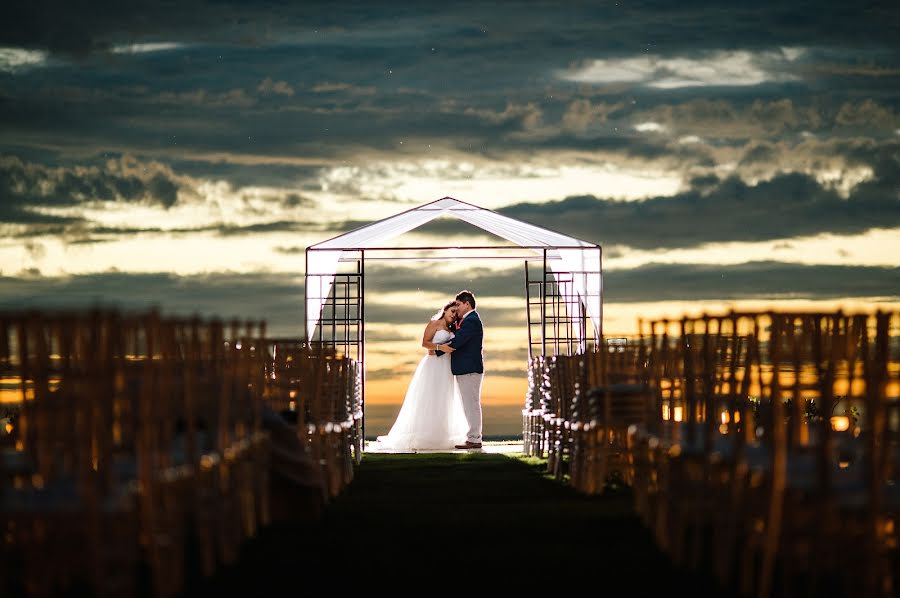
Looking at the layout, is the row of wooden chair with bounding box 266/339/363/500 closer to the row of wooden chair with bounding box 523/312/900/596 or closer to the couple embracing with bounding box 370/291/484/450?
the row of wooden chair with bounding box 523/312/900/596

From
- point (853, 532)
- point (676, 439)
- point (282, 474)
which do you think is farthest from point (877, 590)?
point (282, 474)

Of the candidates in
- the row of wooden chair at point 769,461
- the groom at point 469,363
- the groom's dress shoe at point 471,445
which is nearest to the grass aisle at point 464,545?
the row of wooden chair at point 769,461

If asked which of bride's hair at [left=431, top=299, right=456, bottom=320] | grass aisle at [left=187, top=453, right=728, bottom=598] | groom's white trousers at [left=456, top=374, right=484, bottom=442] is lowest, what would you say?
grass aisle at [left=187, top=453, right=728, bottom=598]

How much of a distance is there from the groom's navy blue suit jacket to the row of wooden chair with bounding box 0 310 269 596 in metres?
8.87

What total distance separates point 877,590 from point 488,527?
3.22 metres

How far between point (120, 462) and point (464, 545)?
192 cm

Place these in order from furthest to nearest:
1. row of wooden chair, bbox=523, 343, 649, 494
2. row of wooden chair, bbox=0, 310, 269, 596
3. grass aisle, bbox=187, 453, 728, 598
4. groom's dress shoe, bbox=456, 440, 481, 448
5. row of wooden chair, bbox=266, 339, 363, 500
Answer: groom's dress shoe, bbox=456, 440, 481, 448, row of wooden chair, bbox=266, 339, 363, 500, row of wooden chair, bbox=523, 343, 649, 494, grass aisle, bbox=187, 453, 728, 598, row of wooden chair, bbox=0, 310, 269, 596

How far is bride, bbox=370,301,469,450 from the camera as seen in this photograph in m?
17.1

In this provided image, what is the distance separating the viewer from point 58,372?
6.25m

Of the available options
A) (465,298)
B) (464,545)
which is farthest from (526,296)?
(464,545)

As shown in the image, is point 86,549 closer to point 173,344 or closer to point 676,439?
point 173,344

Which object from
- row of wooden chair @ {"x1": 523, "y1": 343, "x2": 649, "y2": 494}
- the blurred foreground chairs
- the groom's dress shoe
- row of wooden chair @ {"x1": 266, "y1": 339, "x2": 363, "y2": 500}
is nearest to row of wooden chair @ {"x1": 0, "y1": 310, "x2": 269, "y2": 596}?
the blurred foreground chairs

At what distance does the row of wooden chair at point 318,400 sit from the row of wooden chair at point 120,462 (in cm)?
206

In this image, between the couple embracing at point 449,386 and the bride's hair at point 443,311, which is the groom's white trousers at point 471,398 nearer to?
the couple embracing at point 449,386
